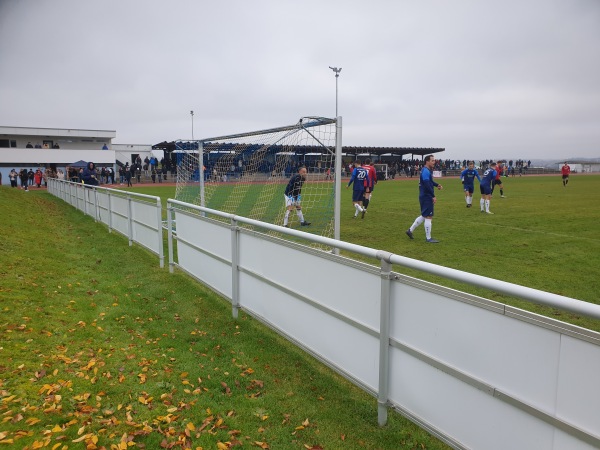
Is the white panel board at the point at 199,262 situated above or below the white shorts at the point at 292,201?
below

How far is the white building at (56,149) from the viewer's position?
48250 millimetres

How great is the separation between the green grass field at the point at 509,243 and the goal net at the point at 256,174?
2.80 ft

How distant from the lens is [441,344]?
266cm

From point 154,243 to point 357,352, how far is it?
Answer: 614cm

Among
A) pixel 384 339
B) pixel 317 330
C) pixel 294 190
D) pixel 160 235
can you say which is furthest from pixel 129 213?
pixel 384 339

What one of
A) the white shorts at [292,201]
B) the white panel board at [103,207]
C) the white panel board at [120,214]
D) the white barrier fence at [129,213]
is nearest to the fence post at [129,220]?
the white barrier fence at [129,213]

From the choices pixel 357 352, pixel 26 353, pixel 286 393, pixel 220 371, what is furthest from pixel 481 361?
pixel 26 353

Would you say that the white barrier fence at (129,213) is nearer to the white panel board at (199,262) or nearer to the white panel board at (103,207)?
the white panel board at (103,207)

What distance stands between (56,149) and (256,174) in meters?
46.8

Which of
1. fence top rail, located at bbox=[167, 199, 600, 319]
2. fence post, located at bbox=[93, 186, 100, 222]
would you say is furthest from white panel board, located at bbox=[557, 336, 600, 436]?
fence post, located at bbox=[93, 186, 100, 222]

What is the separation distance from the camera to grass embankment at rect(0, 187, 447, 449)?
124 inches

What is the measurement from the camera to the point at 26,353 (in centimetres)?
424

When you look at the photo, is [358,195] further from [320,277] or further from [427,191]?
[320,277]

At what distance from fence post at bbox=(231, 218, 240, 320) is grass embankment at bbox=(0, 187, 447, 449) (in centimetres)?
20
